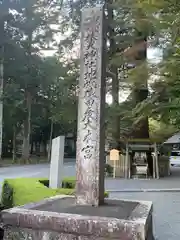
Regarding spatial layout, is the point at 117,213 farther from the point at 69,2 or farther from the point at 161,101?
the point at 69,2

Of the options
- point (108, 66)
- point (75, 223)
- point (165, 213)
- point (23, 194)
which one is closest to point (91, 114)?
point (75, 223)

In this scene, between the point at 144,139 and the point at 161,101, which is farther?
the point at 144,139

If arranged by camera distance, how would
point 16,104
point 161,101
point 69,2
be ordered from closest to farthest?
1. point 161,101
2. point 69,2
3. point 16,104

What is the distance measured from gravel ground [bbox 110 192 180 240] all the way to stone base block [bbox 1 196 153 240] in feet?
6.12

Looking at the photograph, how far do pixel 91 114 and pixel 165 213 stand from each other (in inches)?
182

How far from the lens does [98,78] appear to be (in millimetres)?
4605

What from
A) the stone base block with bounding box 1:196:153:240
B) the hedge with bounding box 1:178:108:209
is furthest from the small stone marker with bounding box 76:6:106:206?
the hedge with bounding box 1:178:108:209

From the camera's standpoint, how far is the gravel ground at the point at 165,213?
19.3 feet

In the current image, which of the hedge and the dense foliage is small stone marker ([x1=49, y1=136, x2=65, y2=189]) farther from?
the dense foliage

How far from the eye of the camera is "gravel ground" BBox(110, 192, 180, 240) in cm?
589

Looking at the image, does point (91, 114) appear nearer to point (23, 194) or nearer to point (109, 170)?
point (23, 194)

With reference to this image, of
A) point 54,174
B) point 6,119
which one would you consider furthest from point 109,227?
point 6,119

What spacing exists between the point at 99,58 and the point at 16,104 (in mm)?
21036

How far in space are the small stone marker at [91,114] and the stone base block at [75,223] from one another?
0.31 meters
